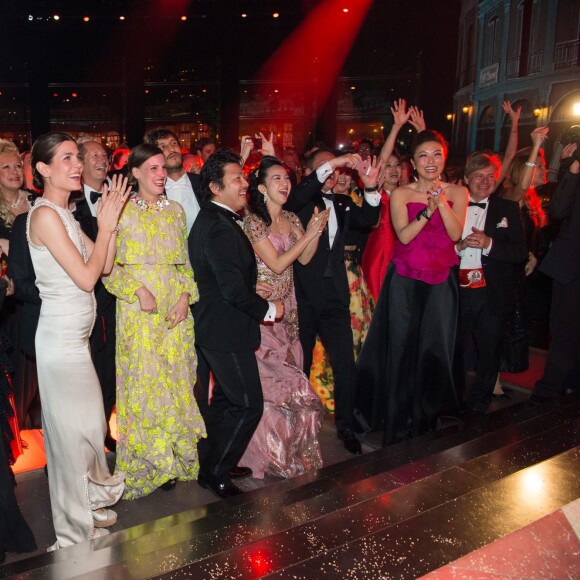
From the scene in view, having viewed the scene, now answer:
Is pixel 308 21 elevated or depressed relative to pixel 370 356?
elevated

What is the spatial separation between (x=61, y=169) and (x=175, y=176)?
1.42 m

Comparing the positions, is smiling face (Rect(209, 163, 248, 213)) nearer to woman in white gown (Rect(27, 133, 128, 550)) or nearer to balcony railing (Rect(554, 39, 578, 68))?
woman in white gown (Rect(27, 133, 128, 550))

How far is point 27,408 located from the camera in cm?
376

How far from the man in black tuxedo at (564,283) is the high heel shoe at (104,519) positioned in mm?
2897

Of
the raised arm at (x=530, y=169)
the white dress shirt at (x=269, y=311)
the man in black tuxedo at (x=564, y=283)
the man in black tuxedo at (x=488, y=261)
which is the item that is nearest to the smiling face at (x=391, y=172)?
the man in black tuxedo at (x=488, y=261)

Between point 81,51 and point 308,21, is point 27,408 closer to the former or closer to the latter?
point 308,21

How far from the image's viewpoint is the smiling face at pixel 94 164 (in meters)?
3.58

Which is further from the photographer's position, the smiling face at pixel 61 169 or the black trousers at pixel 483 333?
the black trousers at pixel 483 333

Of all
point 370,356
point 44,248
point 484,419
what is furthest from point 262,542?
point 484,419

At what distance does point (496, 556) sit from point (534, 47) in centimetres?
485

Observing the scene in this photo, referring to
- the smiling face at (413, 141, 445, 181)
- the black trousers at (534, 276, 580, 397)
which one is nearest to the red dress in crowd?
the smiling face at (413, 141, 445, 181)

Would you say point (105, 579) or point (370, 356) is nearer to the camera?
point (105, 579)

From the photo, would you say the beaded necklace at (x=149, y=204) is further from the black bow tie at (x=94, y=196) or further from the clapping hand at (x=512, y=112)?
the clapping hand at (x=512, y=112)

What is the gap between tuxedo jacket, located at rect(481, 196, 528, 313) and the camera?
155 inches
